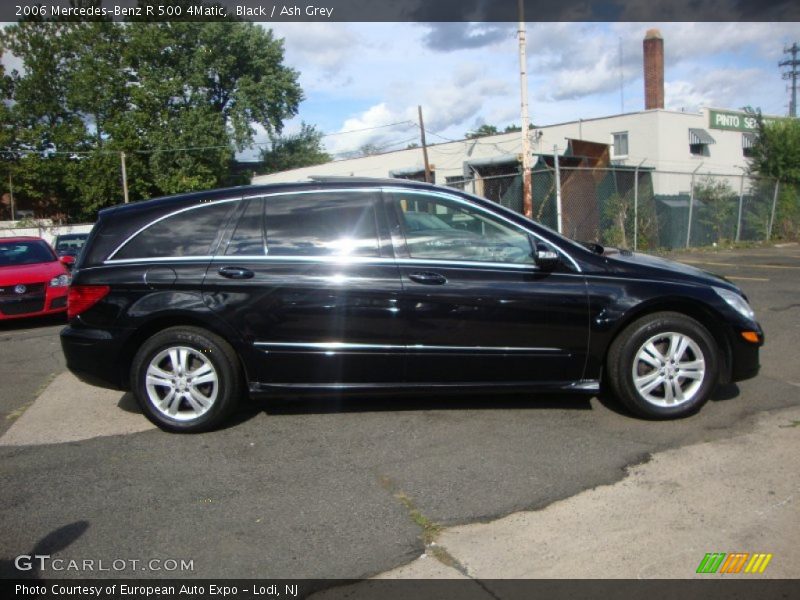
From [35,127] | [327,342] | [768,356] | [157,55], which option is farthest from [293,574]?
[35,127]

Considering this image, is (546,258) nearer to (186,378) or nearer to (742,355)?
(742,355)

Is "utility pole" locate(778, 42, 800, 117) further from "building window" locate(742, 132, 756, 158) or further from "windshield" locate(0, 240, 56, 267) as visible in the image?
"windshield" locate(0, 240, 56, 267)

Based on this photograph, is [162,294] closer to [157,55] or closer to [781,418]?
[781,418]

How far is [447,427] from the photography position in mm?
4773

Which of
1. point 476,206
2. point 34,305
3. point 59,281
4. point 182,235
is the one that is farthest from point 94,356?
point 59,281

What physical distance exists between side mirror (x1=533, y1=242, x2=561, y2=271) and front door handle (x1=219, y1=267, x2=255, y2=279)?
1.96 m

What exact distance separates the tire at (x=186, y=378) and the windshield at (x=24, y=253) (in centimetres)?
708

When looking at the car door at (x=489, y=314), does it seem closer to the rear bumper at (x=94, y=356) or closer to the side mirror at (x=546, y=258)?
the side mirror at (x=546, y=258)

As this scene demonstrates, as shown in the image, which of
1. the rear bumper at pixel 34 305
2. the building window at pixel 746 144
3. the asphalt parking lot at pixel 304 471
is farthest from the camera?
the building window at pixel 746 144

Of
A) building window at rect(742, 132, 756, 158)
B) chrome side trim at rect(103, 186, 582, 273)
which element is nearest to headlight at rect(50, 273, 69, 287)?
chrome side trim at rect(103, 186, 582, 273)

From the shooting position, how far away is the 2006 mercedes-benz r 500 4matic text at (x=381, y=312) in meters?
4.68

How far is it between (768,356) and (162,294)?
5511mm

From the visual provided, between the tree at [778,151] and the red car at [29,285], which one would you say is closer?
the red car at [29,285]

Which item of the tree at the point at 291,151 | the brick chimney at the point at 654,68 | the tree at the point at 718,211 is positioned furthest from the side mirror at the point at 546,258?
the tree at the point at 291,151
